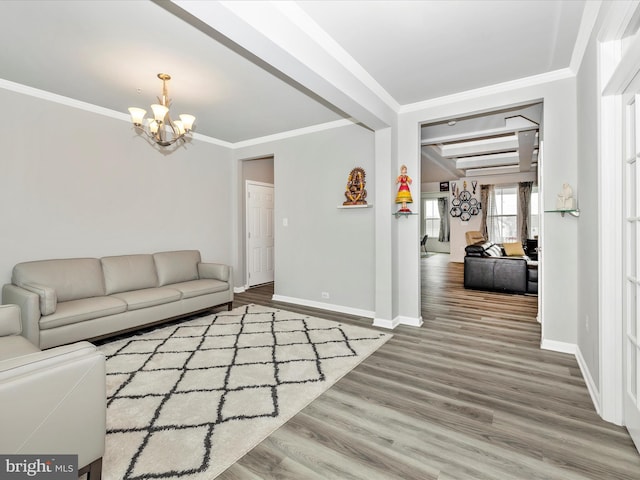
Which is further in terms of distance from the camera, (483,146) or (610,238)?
(483,146)

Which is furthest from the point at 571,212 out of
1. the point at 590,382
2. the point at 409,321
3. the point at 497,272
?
the point at 497,272

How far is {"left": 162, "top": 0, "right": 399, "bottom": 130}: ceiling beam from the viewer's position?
5.93 feet

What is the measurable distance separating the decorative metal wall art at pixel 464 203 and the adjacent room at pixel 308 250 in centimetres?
444

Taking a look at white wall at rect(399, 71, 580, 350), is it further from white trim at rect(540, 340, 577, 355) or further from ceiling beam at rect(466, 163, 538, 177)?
ceiling beam at rect(466, 163, 538, 177)

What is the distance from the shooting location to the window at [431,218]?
13.0 metres

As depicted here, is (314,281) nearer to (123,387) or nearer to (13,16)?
(123,387)

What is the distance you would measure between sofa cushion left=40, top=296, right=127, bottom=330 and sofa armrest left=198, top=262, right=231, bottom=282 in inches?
50.5

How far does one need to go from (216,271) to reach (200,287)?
1.46 feet

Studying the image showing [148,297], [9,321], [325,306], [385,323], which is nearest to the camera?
[9,321]

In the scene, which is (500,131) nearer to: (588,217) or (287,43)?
(588,217)

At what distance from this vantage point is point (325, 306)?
467cm

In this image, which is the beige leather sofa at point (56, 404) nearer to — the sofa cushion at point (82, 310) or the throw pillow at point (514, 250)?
the sofa cushion at point (82, 310)

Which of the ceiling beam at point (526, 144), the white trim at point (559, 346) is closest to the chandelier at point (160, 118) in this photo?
the white trim at point (559, 346)

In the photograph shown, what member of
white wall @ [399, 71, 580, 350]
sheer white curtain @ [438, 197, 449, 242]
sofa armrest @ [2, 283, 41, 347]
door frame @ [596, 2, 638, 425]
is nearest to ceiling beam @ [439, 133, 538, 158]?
white wall @ [399, 71, 580, 350]
